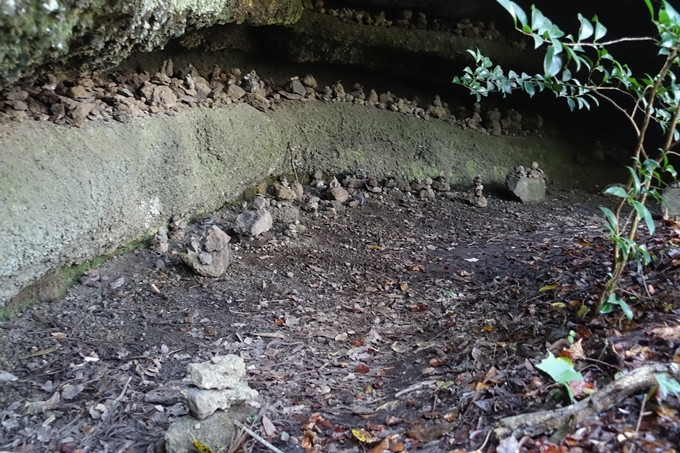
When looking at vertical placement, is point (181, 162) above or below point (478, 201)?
above

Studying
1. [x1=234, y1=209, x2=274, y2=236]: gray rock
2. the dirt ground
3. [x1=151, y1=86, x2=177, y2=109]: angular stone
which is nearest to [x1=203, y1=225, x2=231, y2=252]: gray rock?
the dirt ground

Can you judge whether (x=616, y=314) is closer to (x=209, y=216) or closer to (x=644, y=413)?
(x=644, y=413)

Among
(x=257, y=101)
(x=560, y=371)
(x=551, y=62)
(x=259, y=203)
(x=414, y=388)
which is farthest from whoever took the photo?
(x=257, y=101)

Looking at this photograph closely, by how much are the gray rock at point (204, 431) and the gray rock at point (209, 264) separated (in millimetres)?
1515

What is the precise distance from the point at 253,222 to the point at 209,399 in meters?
2.19

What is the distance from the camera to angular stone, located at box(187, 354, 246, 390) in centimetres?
199

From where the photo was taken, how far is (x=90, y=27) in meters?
2.41

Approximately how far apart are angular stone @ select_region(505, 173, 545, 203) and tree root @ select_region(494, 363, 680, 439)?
3.94m

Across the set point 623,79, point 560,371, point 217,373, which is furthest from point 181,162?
point 560,371

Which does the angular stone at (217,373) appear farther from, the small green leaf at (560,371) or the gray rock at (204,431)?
the small green leaf at (560,371)

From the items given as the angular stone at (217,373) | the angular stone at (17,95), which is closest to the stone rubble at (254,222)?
the angular stone at (17,95)

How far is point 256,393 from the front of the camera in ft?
7.20

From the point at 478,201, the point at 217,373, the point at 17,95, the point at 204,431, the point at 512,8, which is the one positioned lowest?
the point at 478,201

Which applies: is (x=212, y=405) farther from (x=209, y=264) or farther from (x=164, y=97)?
(x=164, y=97)
